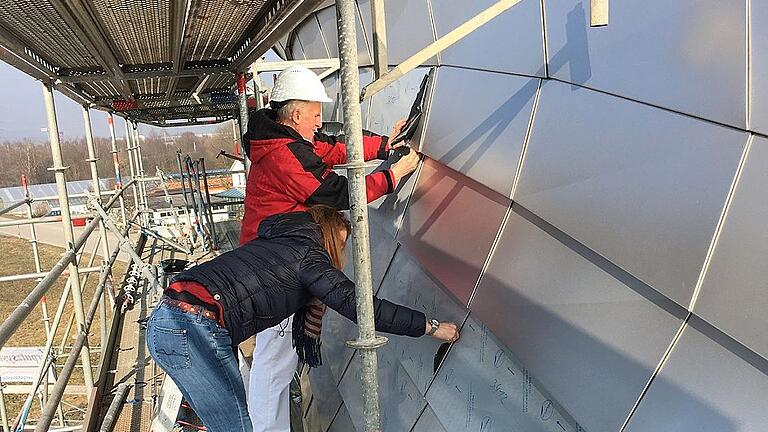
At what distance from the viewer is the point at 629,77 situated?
1.87 metres

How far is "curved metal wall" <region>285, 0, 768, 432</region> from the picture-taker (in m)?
1.51

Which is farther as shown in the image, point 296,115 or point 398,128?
point 398,128

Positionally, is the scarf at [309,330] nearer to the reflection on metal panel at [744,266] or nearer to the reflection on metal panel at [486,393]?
the reflection on metal panel at [486,393]

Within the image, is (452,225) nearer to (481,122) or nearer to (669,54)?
Answer: (481,122)

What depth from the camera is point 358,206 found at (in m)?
2.33

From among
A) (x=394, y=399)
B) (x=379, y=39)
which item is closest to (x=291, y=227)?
(x=379, y=39)

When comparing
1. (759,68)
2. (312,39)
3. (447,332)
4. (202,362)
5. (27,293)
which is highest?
(312,39)

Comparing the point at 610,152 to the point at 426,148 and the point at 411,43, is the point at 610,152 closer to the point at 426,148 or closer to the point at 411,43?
the point at 426,148

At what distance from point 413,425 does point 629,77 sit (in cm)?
191

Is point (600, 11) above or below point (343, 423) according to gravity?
above

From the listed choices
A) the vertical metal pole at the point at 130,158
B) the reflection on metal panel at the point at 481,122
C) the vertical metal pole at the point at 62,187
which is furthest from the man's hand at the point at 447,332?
the vertical metal pole at the point at 130,158

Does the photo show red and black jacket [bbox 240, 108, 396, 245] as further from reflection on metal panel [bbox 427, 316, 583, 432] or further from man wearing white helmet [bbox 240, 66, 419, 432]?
reflection on metal panel [bbox 427, 316, 583, 432]

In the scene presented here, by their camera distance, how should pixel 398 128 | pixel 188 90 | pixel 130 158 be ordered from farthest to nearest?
pixel 130 158 → pixel 188 90 → pixel 398 128

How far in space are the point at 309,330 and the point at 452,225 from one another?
937 mm
